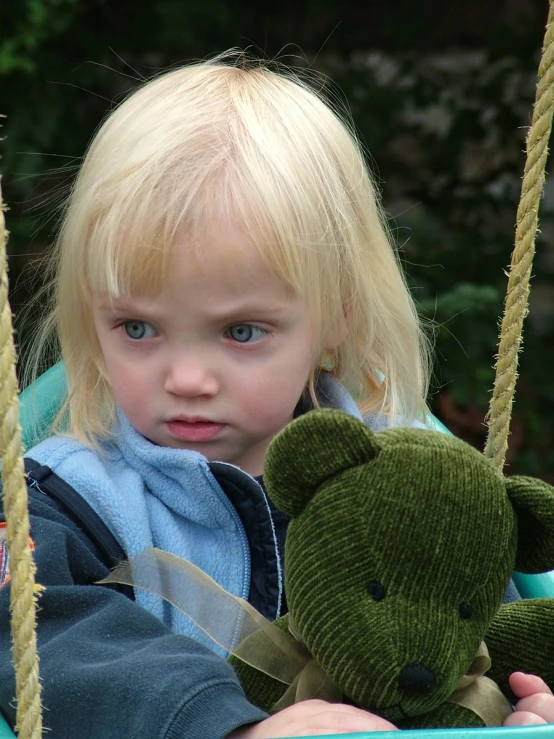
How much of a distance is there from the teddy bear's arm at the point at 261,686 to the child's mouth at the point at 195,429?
24cm

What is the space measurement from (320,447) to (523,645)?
0.88ft

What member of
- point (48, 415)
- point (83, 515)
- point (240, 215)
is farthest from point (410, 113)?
point (83, 515)

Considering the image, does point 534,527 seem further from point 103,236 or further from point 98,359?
point 98,359

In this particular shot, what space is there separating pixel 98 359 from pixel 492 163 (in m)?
1.98

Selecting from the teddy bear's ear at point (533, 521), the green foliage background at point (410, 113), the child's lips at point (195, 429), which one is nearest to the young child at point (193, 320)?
the child's lips at point (195, 429)

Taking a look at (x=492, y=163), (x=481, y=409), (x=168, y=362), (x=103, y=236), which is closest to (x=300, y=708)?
(x=168, y=362)

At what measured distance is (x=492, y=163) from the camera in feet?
9.78

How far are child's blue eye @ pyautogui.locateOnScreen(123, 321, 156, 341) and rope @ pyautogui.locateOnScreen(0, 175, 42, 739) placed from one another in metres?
0.34

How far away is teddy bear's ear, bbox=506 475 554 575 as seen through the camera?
777 mm

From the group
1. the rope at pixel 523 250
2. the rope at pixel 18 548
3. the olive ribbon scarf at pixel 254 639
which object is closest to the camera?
the rope at pixel 18 548

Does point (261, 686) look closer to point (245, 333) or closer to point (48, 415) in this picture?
point (245, 333)

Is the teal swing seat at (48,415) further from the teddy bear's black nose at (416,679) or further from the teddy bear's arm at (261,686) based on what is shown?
the teddy bear's black nose at (416,679)

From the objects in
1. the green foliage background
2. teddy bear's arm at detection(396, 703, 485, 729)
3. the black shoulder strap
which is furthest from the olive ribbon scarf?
the green foliage background

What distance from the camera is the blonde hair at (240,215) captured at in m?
1.04
